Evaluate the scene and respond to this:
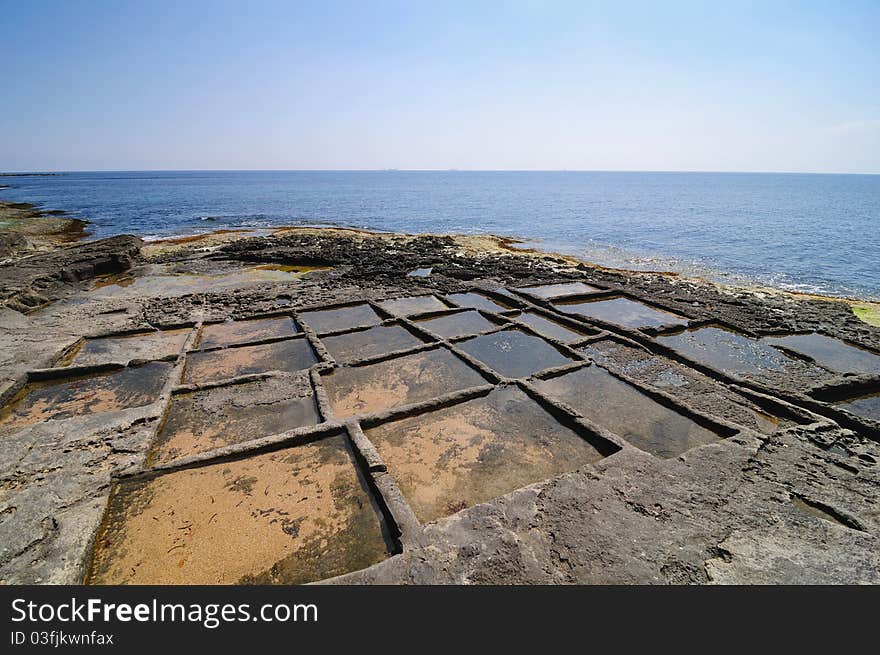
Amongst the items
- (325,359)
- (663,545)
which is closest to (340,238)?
(325,359)

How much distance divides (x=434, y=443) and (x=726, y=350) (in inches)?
279

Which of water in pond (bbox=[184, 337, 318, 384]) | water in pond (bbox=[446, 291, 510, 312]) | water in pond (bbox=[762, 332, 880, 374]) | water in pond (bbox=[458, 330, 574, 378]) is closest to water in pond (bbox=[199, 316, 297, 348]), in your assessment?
water in pond (bbox=[184, 337, 318, 384])

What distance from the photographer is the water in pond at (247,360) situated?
7.35 metres

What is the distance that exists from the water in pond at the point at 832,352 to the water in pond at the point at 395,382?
23.2 feet

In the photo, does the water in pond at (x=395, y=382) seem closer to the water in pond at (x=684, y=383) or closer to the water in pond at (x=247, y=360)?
the water in pond at (x=247, y=360)

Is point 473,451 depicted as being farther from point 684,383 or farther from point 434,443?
point 684,383

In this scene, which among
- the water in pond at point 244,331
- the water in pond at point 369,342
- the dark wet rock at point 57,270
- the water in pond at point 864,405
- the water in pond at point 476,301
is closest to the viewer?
the water in pond at point 864,405

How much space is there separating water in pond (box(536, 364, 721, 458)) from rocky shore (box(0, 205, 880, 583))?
0.14ft

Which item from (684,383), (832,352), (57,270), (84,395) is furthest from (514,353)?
(57,270)

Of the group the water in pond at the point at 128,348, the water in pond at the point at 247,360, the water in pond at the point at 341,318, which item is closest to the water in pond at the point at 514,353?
the water in pond at the point at 341,318

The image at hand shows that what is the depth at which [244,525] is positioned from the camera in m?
4.14

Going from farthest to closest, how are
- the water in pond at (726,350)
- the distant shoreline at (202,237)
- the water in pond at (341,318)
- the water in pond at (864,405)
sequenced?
the distant shoreline at (202,237)
the water in pond at (341,318)
the water in pond at (726,350)
the water in pond at (864,405)

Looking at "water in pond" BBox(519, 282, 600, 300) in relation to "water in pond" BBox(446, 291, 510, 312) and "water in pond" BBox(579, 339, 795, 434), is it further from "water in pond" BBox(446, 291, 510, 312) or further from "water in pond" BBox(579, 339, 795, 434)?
"water in pond" BBox(579, 339, 795, 434)
